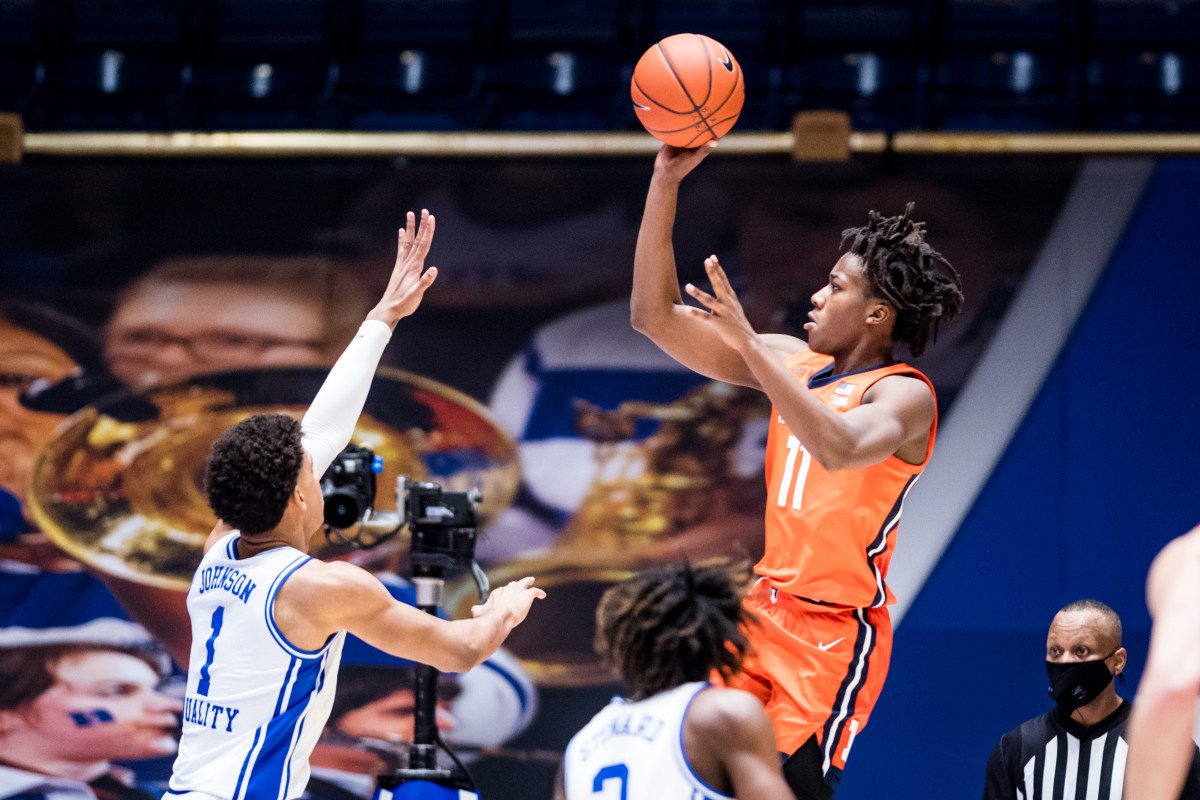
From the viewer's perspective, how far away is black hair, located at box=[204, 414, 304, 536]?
2.85 metres

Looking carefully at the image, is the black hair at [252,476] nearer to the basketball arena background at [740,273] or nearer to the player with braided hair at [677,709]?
the player with braided hair at [677,709]

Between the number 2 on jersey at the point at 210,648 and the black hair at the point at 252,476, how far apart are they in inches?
7.9

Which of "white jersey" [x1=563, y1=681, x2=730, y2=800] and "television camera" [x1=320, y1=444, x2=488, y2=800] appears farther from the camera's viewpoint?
"television camera" [x1=320, y1=444, x2=488, y2=800]

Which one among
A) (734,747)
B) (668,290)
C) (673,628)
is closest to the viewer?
(734,747)

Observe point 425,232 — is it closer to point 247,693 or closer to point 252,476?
point 252,476

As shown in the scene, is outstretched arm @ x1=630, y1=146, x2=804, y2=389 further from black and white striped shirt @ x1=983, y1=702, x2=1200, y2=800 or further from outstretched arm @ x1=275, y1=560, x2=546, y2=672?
black and white striped shirt @ x1=983, y1=702, x2=1200, y2=800

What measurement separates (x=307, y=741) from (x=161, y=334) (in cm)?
402

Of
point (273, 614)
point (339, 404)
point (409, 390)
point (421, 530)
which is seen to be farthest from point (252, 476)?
point (409, 390)

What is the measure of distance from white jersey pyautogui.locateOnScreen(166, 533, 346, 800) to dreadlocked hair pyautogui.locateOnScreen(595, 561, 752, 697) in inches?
31.6

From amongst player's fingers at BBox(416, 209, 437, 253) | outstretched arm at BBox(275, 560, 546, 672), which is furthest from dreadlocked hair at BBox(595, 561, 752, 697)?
player's fingers at BBox(416, 209, 437, 253)

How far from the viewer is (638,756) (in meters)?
2.31

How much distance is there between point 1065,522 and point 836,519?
11.2 ft

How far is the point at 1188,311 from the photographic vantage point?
19.9ft

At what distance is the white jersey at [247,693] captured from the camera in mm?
2779
